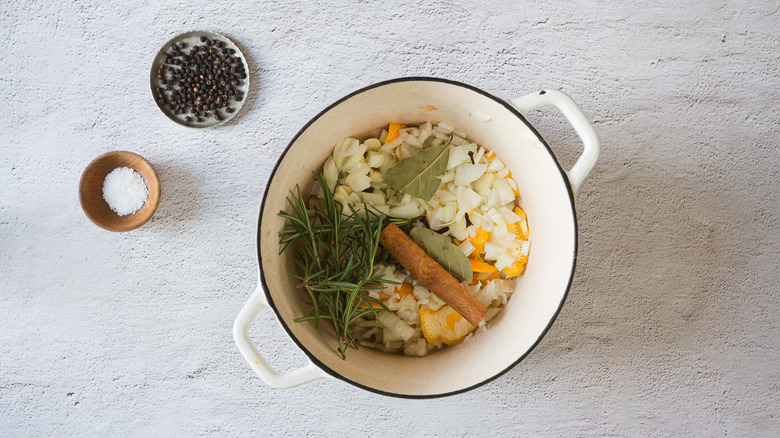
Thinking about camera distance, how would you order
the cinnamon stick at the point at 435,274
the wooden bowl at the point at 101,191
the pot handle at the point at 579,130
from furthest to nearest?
the wooden bowl at the point at 101,191 < the cinnamon stick at the point at 435,274 < the pot handle at the point at 579,130

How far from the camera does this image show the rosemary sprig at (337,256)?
96cm

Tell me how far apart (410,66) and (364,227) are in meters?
0.41

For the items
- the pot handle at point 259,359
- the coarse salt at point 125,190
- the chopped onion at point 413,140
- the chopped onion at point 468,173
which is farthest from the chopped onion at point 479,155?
the coarse salt at point 125,190

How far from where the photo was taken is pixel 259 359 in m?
0.91

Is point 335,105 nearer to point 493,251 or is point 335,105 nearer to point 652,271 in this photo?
point 493,251

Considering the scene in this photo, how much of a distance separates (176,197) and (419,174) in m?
0.56

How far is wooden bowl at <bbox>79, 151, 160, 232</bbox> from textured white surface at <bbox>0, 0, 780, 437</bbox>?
0.04m

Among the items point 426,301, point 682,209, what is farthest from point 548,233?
point 682,209

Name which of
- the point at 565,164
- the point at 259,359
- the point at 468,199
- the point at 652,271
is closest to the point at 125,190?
the point at 259,359

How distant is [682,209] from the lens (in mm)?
1160

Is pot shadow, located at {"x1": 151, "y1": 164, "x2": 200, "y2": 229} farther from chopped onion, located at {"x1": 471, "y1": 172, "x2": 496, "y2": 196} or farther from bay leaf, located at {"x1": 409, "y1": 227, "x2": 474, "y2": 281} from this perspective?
chopped onion, located at {"x1": 471, "y1": 172, "x2": 496, "y2": 196}

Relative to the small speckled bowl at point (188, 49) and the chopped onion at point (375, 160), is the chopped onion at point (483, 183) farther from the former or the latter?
the small speckled bowl at point (188, 49)

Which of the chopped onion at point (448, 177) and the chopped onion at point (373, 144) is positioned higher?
the chopped onion at point (373, 144)

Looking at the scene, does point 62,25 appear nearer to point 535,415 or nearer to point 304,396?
point 304,396
